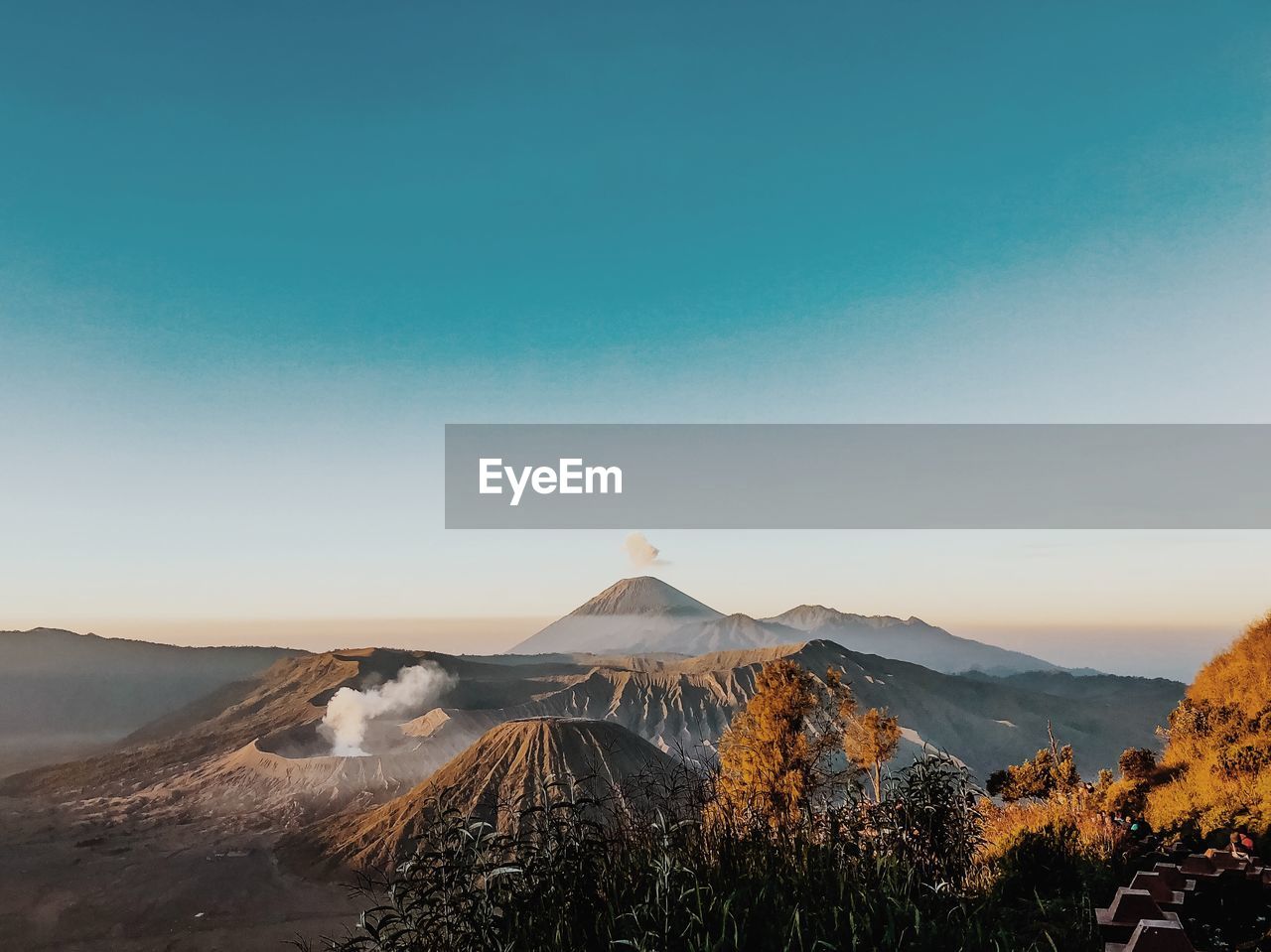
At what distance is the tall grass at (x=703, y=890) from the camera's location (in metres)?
3.91

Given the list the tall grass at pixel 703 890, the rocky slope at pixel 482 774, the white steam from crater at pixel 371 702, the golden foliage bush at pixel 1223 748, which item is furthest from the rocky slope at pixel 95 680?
the tall grass at pixel 703 890

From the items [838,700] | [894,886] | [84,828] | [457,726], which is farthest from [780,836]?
[457,726]

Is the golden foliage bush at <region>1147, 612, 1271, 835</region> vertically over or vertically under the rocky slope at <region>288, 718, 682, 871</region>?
over

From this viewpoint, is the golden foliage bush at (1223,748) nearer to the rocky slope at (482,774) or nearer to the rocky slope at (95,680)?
the rocky slope at (482,774)

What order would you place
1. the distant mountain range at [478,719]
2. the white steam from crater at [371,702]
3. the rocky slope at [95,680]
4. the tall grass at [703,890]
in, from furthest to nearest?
the rocky slope at [95,680], the white steam from crater at [371,702], the distant mountain range at [478,719], the tall grass at [703,890]

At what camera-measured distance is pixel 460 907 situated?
14.3ft

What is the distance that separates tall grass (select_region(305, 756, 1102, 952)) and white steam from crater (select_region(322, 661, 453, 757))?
88.9 meters

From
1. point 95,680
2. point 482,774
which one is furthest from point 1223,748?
point 95,680

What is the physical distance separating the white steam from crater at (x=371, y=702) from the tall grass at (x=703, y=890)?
8894cm

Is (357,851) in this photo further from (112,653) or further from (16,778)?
(112,653)

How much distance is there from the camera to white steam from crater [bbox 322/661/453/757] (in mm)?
93375

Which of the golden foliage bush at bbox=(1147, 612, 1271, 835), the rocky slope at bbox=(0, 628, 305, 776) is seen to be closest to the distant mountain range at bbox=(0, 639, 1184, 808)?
the rocky slope at bbox=(0, 628, 305, 776)

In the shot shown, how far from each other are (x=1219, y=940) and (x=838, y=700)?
2201 centimetres

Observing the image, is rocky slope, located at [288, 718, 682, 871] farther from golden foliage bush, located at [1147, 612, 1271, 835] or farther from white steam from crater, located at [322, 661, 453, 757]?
golden foliage bush, located at [1147, 612, 1271, 835]
